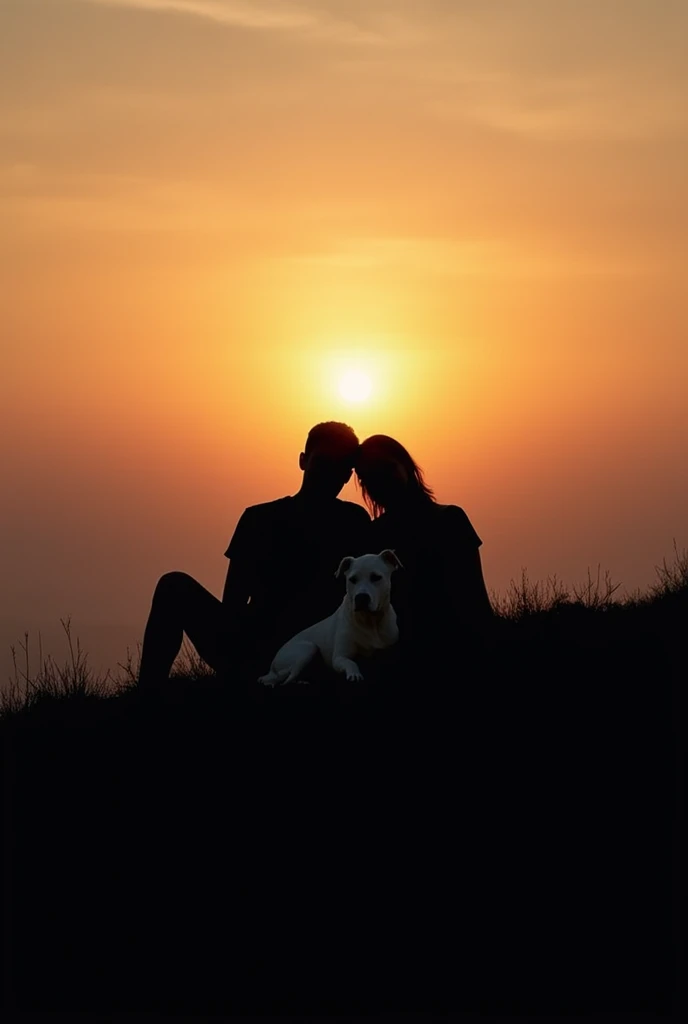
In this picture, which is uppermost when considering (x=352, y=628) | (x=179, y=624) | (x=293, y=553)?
(x=293, y=553)

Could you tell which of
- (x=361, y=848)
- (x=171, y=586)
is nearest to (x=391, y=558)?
(x=171, y=586)

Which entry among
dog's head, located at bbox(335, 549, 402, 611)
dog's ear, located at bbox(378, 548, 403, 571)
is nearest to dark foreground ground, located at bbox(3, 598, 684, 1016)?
dog's head, located at bbox(335, 549, 402, 611)

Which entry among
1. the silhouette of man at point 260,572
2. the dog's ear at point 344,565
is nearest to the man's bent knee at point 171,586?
the silhouette of man at point 260,572

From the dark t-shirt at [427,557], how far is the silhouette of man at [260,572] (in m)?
0.38

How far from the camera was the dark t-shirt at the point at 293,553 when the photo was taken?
10516mm

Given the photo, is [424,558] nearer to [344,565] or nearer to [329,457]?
[344,565]

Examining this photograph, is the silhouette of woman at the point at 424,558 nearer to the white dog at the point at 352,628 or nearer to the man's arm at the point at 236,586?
the white dog at the point at 352,628

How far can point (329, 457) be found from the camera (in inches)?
406

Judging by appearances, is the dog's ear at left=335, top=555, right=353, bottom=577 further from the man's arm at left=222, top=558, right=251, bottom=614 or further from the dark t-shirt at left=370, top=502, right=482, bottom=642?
the man's arm at left=222, top=558, right=251, bottom=614

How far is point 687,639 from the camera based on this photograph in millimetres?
10547

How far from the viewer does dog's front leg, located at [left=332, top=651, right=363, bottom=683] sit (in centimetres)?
941

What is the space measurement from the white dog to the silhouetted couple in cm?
35

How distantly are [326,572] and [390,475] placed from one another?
3.57 ft

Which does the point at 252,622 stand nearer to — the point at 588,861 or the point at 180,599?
the point at 180,599
